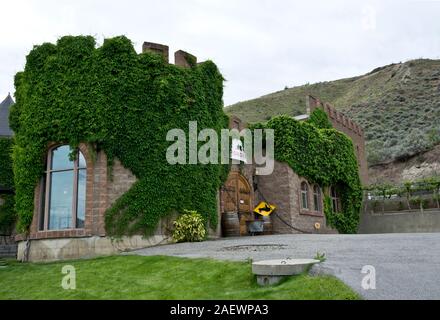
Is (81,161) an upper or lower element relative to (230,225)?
upper

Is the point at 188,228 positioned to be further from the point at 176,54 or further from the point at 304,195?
the point at 304,195

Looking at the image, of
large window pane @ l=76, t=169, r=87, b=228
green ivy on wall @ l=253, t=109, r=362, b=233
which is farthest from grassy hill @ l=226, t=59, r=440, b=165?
large window pane @ l=76, t=169, r=87, b=228

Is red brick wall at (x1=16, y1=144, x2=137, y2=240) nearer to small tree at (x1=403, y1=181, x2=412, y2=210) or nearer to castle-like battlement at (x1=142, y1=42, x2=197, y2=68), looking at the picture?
castle-like battlement at (x1=142, y1=42, x2=197, y2=68)

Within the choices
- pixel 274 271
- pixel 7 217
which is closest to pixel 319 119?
pixel 7 217

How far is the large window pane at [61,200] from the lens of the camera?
13484mm

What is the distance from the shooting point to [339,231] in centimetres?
2172

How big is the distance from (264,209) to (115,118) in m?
7.42

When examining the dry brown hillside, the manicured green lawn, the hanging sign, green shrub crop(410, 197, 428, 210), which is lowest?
the manicured green lawn

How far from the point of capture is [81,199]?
→ 1345 centimetres

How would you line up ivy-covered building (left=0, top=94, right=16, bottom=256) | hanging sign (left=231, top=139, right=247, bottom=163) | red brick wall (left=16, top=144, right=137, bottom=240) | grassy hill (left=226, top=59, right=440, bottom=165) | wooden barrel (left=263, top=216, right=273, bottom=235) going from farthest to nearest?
grassy hill (left=226, top=59, right=440, bottom=165) → ivy-covered building (left=0, top=94, right=16, bottom=256) → wooden barrel (left=263, top=216, right=273, bottom=235) → hanging sign (left=231, top=139, right=247, bottom=163) → red brick wall (left=16, top=144, right=137, bottom=240)

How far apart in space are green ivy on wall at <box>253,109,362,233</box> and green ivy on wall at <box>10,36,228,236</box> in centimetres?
568

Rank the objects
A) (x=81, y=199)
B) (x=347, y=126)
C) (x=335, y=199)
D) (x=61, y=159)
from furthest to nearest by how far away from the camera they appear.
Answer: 1. (x=347, y=126)
2. (x=335, y=199)
3. (x=61, y=159)
4. (x=81, y=199)

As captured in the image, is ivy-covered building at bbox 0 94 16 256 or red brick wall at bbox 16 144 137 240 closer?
red brick wall at bbox 16 144 137 240

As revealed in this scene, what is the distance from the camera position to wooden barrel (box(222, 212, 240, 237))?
15.9m
